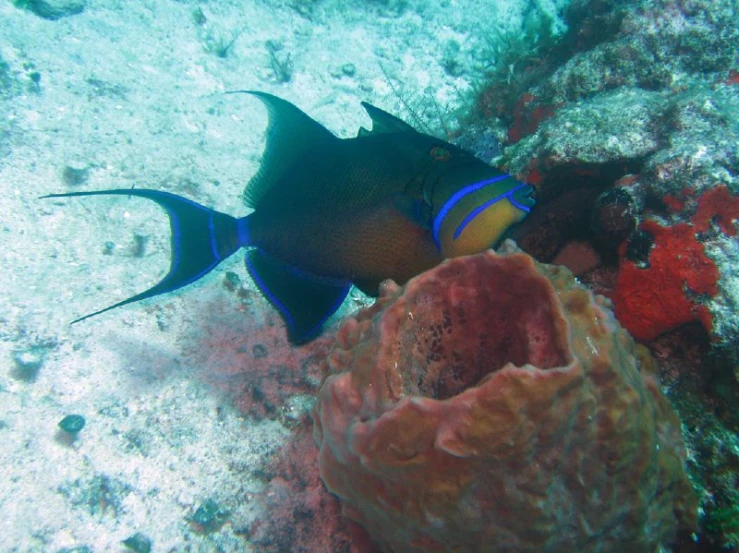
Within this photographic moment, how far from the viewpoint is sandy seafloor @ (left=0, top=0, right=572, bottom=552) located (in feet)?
7.30

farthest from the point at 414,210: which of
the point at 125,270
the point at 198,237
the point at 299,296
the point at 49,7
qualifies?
the point at 49,7

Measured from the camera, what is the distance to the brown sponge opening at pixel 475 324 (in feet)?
5.12

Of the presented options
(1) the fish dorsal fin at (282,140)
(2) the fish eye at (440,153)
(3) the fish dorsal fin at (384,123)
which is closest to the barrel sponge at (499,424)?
(2) the fish eye at (440,153)

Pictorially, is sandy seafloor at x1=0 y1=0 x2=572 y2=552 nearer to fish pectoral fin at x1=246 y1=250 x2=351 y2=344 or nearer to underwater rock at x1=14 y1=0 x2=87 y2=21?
underwater rock at x1=14 y1=0 x2=87 y2=21

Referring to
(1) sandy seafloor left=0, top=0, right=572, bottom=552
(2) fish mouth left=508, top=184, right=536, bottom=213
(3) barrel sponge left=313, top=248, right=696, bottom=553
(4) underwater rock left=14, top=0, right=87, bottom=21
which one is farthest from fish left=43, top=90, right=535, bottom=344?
(4) underwater rock left=14, top=0, right=87, bottom=21

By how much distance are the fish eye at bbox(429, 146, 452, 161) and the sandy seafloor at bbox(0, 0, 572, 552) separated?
1.60 meters

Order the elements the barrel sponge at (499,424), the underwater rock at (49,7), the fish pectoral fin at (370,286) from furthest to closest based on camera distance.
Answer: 1. the underwater rock at (49,7)
2. the fish pectoral fin at (370,286)
3. the barrel sponge at (499,424)

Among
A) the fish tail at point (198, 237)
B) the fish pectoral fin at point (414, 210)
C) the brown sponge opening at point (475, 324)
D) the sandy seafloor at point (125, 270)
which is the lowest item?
the sandy seafloor at point (125, 270)

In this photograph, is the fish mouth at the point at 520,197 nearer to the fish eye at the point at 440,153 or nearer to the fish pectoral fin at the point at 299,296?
the fish eye at the point at 440,153

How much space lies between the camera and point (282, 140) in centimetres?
210

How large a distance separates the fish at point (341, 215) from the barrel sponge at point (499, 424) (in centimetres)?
14

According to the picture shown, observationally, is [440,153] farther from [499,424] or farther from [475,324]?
[499,424]

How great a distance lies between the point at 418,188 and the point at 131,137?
3449 millimetres

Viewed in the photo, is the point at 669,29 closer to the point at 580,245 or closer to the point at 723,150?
the point at 723,150
